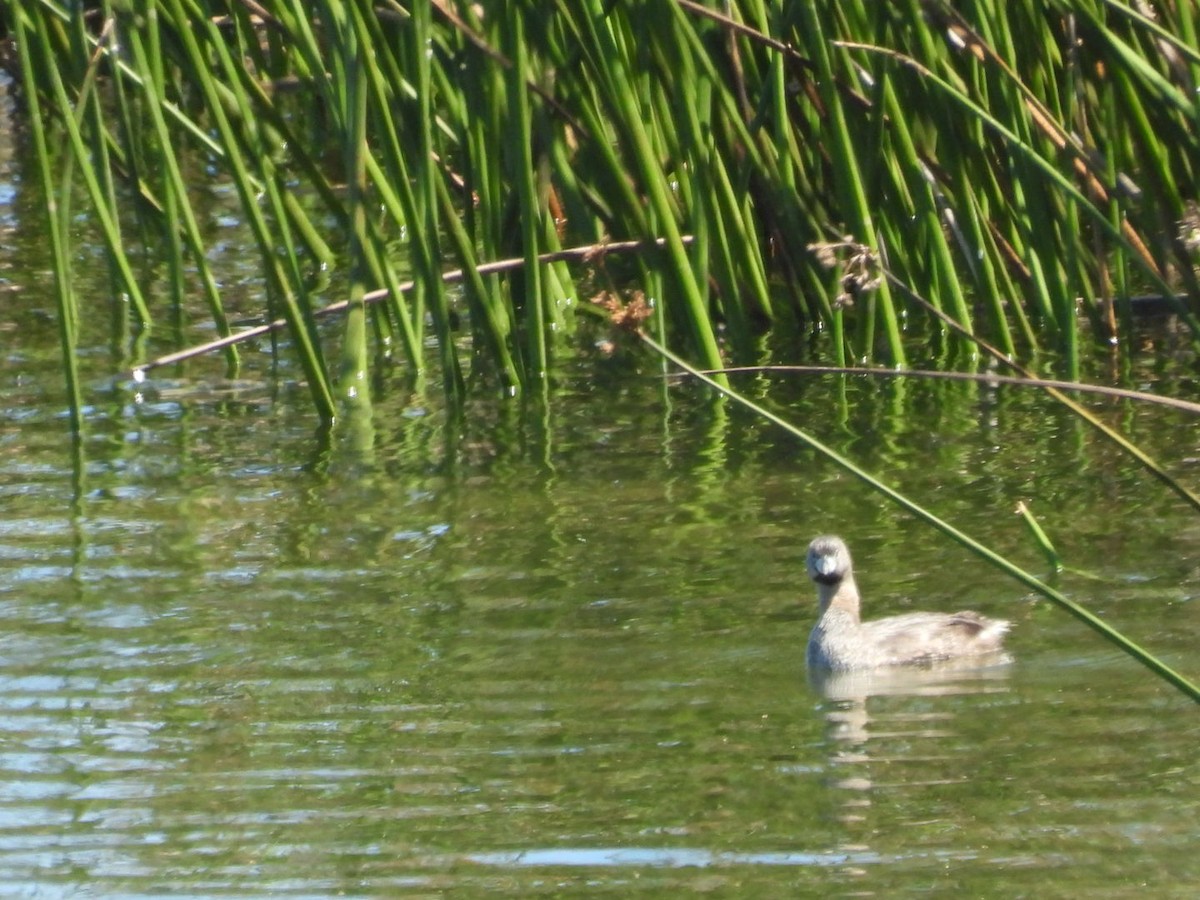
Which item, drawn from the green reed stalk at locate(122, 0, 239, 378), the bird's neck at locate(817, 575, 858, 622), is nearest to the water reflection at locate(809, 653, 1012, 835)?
the bird's neck at locate(817, 575, 858, 622)

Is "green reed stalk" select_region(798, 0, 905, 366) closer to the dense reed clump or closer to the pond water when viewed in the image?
the dense reed clump

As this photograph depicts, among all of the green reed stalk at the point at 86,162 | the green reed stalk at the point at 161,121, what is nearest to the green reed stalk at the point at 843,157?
the green reed stalk at the point at 161,121

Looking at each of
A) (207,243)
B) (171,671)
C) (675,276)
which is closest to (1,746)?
(171,671)

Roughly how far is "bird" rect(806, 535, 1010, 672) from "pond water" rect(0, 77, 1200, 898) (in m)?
0.07

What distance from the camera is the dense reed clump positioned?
6.89 metres

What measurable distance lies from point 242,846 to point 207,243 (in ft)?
25.8

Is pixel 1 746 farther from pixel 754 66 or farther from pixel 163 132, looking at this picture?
pixel 754 66

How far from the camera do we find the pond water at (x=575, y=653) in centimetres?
432

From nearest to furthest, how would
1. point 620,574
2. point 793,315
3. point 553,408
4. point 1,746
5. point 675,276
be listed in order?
1. point 1,746
2. point 620,574
3. point 675,276
4. point 553,408
5. point 793,315

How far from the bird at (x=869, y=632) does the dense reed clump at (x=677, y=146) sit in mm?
1008

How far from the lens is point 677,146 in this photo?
764 cm

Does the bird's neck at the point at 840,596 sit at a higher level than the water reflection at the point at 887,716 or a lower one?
higher

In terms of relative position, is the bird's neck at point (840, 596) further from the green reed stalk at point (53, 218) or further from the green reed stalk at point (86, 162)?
the green reed stalk at point (86, 162)

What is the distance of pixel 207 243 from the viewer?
11930mm
